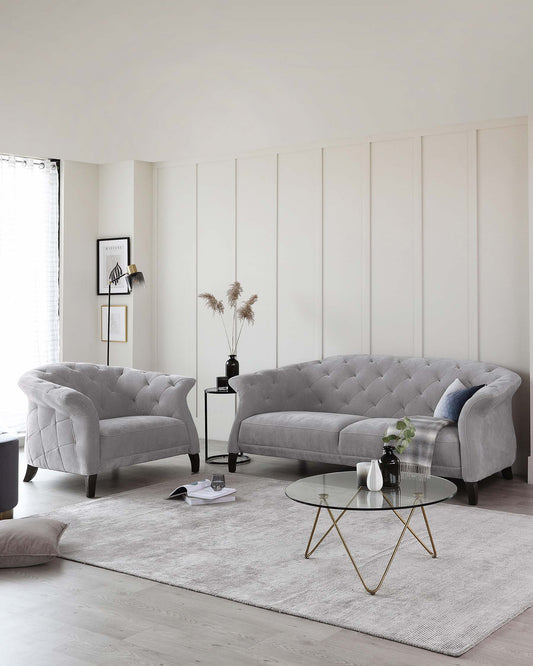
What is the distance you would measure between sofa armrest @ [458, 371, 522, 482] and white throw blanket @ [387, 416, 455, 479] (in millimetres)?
175

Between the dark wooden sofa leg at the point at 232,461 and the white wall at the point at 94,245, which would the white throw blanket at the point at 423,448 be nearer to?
the dark wooden sofa leg at the point at 232,461

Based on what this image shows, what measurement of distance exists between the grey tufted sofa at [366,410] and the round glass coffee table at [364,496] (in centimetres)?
119

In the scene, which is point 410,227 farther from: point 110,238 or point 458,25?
point 110,238

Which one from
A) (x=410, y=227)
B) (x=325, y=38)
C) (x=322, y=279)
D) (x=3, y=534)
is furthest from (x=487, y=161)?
(x=3, y=534)

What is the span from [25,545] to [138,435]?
188 centimetres

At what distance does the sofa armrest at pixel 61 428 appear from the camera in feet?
18.1

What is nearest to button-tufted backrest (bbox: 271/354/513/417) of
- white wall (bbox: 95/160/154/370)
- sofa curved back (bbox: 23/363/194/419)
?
sofa curved back (bbox: 23/363/194/419)

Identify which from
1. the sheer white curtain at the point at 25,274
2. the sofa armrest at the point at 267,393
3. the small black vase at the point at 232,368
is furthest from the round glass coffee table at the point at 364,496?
the sheer white curtain at the point at 25,274

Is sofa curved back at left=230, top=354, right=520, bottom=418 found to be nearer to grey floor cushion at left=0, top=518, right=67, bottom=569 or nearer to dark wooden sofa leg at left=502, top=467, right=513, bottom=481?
dark wooden sofa leg at left=502, top=467, right=513, bottom=481

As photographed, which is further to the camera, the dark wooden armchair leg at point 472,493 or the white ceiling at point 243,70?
the dark wooden armchair leg at point 472,493

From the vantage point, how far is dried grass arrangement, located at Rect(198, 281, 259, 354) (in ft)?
23.3

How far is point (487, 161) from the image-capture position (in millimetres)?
6355

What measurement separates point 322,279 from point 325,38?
278 cm

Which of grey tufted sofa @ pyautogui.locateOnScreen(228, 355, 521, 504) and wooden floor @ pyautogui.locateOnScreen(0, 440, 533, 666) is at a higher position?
grey tufted sofa @ pyautogui.locateOnScreen(228, 355, 521, 504)
